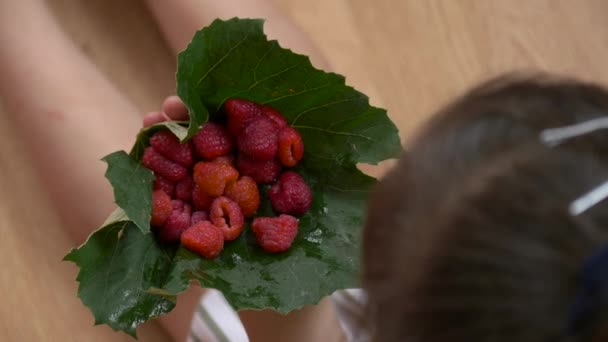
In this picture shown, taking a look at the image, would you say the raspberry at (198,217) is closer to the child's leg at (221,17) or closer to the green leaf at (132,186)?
the green leaf at (132,186)

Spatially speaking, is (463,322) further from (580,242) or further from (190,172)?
(190,172)

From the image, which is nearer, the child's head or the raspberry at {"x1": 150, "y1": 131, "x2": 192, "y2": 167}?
the child's head

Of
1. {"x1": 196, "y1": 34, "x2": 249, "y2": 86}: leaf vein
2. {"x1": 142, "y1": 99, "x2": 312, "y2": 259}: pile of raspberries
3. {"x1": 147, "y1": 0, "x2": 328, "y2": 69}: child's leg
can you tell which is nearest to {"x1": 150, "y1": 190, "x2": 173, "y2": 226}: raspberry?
{"x1": 142, "y1": 99, "x2": 312, "y2": 259}: pile of raspberries

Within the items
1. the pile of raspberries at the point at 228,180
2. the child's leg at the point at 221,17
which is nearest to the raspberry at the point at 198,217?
the pile of raspberries at the point at 228,180

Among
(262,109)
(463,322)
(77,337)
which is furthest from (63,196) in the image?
(463,322)

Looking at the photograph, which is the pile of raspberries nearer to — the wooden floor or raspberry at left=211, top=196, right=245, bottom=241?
raspberry at left=211, top=196, right=245, bottom=241
